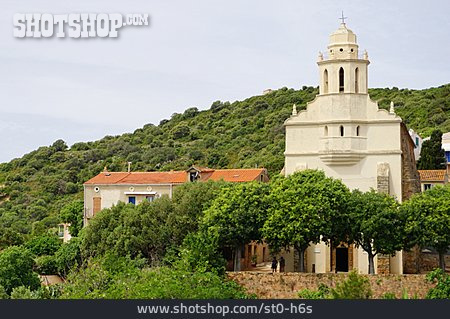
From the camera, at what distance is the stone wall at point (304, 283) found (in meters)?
45.9

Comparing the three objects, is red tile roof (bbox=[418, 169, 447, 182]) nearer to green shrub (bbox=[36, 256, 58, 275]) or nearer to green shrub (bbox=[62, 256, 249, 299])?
green shrub (bbox=[62, 256, 249, 299])

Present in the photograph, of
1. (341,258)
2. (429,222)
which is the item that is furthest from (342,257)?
(429,222)

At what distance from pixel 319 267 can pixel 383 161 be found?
807cm

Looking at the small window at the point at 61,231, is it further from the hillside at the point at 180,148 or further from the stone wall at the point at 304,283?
the stone wall at the point at 304,283

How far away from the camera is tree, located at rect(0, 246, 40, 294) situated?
55750mm

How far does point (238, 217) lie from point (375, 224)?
809cm

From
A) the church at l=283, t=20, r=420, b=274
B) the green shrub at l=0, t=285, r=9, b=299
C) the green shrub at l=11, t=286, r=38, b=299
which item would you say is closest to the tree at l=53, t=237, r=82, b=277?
the green shrub at l=0, t=285, r=9, b=299

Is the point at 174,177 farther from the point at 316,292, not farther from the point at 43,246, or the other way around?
the point at 316,292

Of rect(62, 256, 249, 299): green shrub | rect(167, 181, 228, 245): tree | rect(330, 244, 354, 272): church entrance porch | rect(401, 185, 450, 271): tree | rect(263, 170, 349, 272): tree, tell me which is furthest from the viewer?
rect(167, 181, 228, 245): tree

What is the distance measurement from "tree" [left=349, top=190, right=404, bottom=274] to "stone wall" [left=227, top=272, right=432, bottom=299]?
2.34 meters

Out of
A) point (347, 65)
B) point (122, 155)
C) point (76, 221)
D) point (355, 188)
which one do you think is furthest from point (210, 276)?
point (122, 155)

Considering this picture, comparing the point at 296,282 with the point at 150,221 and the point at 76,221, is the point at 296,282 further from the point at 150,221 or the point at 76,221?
the point at 76,221
